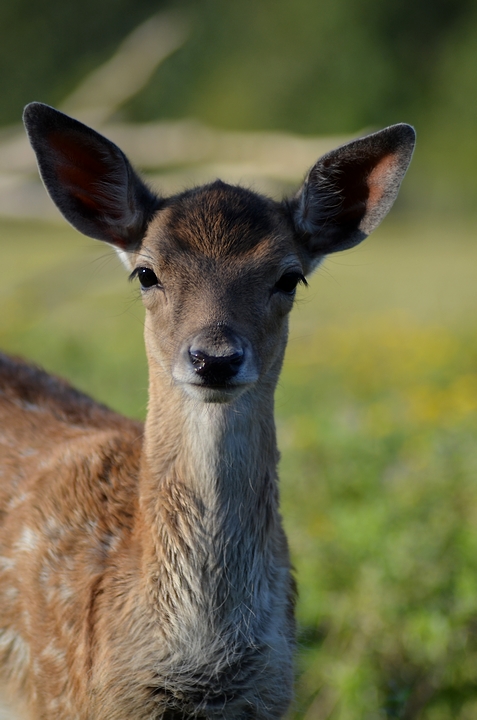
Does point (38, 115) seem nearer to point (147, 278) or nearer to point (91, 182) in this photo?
A: point (91, 182)

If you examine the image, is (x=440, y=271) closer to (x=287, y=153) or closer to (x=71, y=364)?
(x=71, y=364)

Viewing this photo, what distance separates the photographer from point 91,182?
3.99 metres

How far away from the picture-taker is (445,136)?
32875mm

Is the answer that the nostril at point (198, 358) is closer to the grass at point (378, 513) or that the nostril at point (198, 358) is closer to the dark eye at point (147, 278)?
the dark eye at point (147, 278)

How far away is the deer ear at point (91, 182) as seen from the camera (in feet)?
12.5

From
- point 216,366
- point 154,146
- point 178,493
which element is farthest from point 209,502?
point 154,146

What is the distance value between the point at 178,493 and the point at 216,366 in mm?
635

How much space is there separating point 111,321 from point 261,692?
12.3 m

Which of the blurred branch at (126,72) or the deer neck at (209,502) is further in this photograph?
the blurred branch at (126,72)

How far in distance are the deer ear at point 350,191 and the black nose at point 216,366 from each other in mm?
979

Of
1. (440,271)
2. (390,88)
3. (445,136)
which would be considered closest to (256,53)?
(390,88)

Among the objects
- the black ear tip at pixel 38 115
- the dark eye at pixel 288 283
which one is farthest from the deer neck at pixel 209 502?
the black ear tip at pixel 38 115

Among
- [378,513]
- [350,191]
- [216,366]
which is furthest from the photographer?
[378,513]

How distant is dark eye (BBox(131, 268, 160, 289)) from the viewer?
12.2 ft
